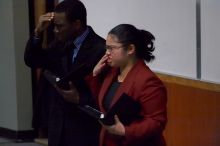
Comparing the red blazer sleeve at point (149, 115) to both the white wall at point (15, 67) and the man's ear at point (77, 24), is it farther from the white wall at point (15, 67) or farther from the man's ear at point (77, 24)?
the white wall at point (15, 67)

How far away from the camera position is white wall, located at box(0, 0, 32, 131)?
28.4ft

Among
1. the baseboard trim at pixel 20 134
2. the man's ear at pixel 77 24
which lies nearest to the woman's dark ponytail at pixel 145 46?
the man's ear at pixel 77 24

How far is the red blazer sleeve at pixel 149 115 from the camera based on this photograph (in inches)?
141

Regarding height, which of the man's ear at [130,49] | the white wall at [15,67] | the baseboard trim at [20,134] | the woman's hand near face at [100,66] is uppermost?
the man's ear at [130,49]

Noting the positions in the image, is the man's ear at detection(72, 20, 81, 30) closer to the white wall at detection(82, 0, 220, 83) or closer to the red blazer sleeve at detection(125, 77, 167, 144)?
the red blazer sleeve at detection(125, 77, 167, 144)

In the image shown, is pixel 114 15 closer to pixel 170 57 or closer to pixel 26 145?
pixel 170 57

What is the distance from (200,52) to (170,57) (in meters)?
0.46

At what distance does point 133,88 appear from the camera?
12.1ft

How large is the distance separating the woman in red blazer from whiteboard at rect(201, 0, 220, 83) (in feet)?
5.75

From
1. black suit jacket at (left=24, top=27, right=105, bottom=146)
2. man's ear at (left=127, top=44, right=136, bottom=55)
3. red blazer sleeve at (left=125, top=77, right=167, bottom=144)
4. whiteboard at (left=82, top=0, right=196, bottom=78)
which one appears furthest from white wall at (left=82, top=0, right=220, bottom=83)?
red blazer sleeve at (left=125, top=77, right=167, bottom=144)

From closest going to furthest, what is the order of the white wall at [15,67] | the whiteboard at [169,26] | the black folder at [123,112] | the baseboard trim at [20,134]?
the black folder at [123,112]
the whiteboard at [169,26]
the white wall at [15,67]
the baseboard trim at [20,134]

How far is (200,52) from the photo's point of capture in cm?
577

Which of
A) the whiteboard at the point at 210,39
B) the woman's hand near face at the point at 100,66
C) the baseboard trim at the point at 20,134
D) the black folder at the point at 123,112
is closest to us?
the black folder at the point at 123,112

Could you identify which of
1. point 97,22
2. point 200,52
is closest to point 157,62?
point 200,52
